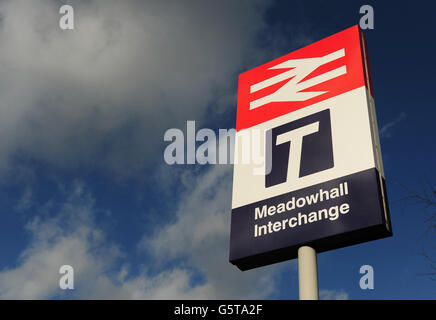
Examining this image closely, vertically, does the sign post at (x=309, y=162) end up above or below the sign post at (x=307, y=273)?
above

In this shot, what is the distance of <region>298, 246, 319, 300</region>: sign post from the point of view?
5168 mm

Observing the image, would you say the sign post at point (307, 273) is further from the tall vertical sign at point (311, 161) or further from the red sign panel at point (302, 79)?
the red sign panel at point (302, 79)

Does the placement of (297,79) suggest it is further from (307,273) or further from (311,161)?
(307,273)

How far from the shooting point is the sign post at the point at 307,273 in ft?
17.0

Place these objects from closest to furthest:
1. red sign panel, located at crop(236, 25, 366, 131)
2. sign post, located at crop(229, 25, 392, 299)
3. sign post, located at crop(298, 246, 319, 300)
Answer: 1. sign post, located at crop(298, 246, 319, 300)
2. sign post, located at crop(229, 25, 392, 299)
3. red sign panel, located at crop(236, 25, 366, 131)

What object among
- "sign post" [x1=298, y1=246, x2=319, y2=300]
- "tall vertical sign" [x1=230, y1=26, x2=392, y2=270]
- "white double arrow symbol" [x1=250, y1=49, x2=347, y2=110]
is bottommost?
"sign post" [x1=298, y1=246, x2=319, y2=300]

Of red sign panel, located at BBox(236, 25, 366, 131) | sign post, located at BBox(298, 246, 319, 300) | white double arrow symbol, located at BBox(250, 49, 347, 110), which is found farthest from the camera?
white double arrow symbol, located at BBox(250, 49, 347, 110)

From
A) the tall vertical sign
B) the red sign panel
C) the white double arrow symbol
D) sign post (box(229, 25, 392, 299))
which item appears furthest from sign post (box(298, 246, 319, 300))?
the white double arrow symbol

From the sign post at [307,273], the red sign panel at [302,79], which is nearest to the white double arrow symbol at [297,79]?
the red sign panel at [302,79]

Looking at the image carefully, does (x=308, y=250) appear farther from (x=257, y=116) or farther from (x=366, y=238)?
(x=257, y=116)

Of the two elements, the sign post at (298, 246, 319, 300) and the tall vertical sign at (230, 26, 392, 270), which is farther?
the tall vertical sign at (230, 26, 392, 270)

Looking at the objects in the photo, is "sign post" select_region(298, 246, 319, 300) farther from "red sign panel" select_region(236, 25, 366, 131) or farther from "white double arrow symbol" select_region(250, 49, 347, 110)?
"white double arrow symbol" select_region(250, 49, 347, 110)

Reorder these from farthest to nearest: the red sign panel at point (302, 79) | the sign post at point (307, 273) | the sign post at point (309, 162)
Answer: the red sign panel at point (302, 79) → the sign post at point (309, 162) → the sign post at point (307, 273)
